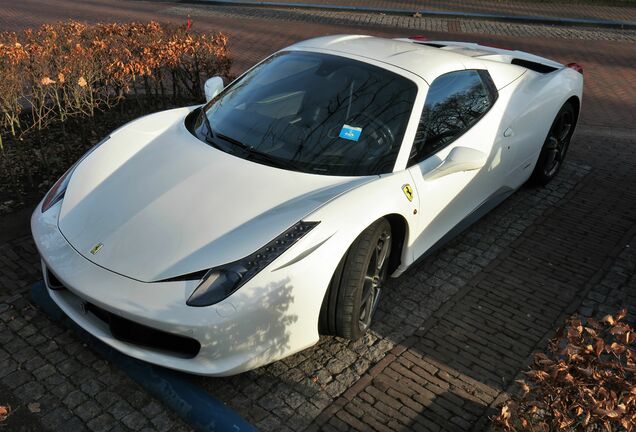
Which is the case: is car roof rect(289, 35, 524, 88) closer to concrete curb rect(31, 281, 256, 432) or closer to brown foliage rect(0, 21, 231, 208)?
concrete curb rect(31, 281, 256, 432)

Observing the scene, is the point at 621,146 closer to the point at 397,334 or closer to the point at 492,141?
the point at 492,141

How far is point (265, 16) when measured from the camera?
15.2 meters

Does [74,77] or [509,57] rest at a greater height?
[509,57]

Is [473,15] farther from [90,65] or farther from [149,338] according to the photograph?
[149,338]

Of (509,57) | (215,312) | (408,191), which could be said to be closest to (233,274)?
(215,312)

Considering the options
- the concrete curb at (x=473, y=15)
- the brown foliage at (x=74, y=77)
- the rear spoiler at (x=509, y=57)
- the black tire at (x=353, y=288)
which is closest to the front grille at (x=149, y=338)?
the black tire at (x=353, y=288)

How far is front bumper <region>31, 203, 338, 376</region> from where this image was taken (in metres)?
3.09

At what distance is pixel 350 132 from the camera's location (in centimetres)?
402

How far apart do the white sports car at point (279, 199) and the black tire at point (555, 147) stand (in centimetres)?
75

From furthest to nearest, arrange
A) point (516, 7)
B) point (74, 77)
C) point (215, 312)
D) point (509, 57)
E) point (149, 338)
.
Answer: point (516, 7) → point (74, 77) → point (509, 57) → point (149, 338) → point (215, 312)

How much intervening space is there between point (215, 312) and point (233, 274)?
22 centimetres

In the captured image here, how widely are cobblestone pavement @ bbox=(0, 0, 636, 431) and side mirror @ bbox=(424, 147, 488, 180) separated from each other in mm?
904

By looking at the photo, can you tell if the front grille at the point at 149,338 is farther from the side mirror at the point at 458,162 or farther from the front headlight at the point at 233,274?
the side mirror at the point at 458,162

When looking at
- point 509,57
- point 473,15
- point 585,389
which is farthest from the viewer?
point 473,15
